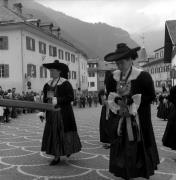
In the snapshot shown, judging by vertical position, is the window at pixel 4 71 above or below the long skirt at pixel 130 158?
above

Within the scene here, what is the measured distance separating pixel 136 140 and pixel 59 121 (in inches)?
90.0

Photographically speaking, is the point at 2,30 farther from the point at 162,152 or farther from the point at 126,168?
the point at 126,168

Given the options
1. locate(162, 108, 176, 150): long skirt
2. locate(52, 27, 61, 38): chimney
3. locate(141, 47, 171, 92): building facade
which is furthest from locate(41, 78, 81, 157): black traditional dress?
locate(141, 47, 171, 92): building facade

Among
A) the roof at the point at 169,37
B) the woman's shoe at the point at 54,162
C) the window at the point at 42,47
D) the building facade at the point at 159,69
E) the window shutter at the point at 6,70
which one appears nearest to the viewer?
the woman's shoe at the point at 54,162

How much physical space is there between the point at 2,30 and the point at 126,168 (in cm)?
3050

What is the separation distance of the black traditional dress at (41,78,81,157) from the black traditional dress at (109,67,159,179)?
6.19 ft

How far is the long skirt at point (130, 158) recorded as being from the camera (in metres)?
5.00

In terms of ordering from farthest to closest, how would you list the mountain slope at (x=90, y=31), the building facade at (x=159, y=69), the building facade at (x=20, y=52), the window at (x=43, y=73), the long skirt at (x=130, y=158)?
the mountain slope at (x=90, y=31), the building facade at (x=159, y=69), the window at (x=43, y=73), the building facade at (x=20, y=52), the long skirt at (x=130, y=158)

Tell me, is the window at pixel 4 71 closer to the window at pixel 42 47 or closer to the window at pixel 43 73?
the window at pixel 42 47

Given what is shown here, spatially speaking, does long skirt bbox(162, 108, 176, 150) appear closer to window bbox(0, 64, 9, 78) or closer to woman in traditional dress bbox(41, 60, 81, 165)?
woman in traditional dress bbox(41, 60, 81, 165)

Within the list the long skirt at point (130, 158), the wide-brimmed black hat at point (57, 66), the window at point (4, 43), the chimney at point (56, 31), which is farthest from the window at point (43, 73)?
the long skirt at point (130, 158)

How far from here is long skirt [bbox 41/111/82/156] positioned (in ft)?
22.9

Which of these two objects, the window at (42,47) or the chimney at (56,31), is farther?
the chimney at (56,31)

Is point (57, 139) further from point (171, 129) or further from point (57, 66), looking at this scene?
point (171, 129)
